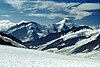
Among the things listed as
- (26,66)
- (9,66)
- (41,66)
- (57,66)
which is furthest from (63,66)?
(9,66)

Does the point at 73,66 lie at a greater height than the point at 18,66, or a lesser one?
lesser

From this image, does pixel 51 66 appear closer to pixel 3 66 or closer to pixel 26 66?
pixel 26 66

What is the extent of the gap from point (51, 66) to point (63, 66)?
1992 millimetres

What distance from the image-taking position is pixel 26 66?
102 feet

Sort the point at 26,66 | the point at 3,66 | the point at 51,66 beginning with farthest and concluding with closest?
the point at 51,66, the point at 26,66, the point at 3,66

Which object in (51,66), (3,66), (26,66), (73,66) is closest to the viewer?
(3,66)

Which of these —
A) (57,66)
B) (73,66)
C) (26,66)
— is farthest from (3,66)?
(73,66)

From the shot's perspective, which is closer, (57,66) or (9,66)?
(9,66)

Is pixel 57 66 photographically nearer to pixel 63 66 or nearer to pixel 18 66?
pixel 63 66

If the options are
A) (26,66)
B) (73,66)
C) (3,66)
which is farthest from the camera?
(73,66)

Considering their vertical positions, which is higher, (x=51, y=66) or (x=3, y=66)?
(x=3, y=66)

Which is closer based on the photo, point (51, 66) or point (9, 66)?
point (9, 66)

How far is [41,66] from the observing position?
106 ft

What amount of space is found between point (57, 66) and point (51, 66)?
3.70ft
